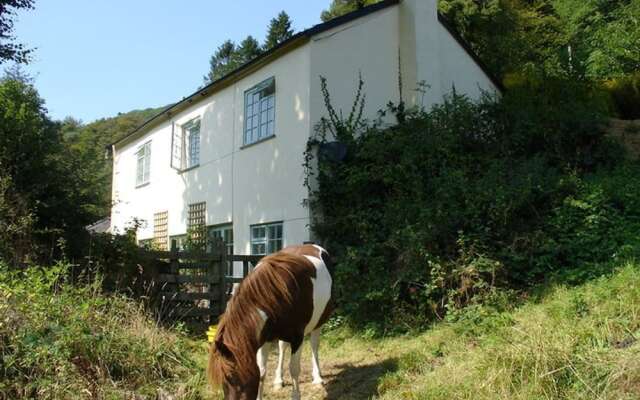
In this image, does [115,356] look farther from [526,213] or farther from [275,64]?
[275,64]

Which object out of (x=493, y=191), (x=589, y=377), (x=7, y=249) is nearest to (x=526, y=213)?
(x=493, y=191)

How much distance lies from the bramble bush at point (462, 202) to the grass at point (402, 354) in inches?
36.9

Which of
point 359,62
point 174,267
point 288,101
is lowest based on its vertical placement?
point 174,267

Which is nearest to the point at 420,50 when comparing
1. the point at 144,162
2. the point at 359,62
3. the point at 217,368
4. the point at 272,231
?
the point at 359,62

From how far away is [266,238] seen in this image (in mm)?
12898

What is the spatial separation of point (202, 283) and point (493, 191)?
528 centimetres

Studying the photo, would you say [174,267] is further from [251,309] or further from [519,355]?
[519,355]

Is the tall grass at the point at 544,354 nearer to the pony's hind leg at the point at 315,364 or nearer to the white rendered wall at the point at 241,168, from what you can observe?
the pony's hind leg at the point at 315,364

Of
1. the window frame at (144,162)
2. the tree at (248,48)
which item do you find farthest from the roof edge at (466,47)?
the tree at (248,48)

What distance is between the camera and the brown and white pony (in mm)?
4344

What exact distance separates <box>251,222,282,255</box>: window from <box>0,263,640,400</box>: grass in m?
5.66

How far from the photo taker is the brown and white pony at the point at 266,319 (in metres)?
4.34

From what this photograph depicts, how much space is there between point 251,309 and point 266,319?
0.18 metres

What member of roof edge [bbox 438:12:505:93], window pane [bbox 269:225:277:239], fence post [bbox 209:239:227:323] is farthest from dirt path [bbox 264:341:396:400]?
roof edge [bbox 438:12:505:93]
